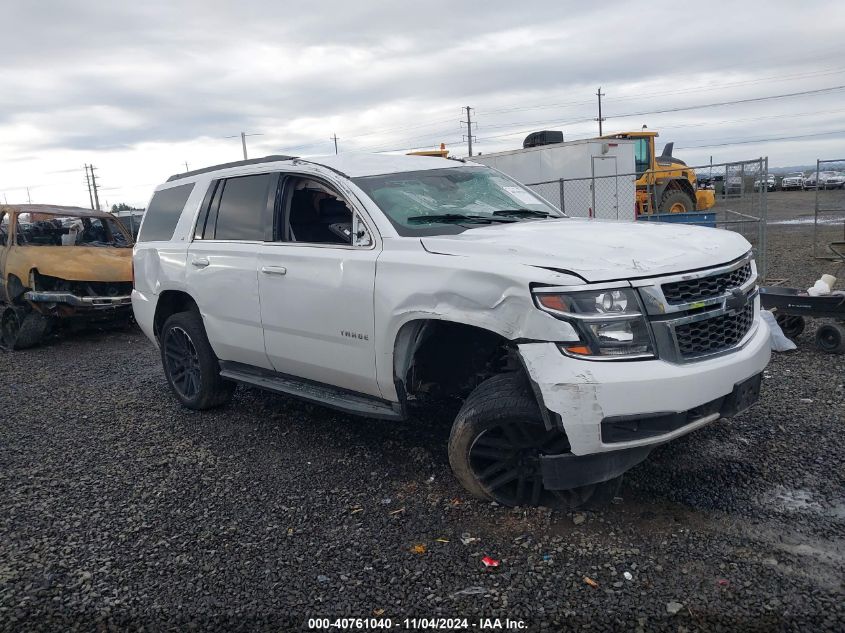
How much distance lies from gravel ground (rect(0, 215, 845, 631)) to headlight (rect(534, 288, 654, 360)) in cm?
93


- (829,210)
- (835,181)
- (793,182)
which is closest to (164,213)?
(829,210)

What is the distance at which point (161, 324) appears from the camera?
19.9ft

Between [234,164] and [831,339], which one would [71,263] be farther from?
[831,339]

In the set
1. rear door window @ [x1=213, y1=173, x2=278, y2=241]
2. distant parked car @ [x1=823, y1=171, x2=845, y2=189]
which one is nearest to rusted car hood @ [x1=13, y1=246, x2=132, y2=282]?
rear door window @ [x1=213, y1=173, x2=278, y2=241]

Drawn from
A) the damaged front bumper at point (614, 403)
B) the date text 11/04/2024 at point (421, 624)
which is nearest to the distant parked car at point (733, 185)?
the damaged front bumper at point (614, 403)

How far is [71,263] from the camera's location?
31.5ft

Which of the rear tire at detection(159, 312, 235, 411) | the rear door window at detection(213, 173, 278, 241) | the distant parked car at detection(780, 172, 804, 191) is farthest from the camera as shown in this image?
the distant parked car at detection(780, 172, 804, 191)

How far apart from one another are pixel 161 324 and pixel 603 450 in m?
4.26

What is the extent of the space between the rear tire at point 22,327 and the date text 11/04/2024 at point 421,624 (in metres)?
8.15

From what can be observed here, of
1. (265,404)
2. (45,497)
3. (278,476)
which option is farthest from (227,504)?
(265,404)

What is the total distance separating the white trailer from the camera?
1655 cm

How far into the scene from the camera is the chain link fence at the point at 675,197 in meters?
11.9

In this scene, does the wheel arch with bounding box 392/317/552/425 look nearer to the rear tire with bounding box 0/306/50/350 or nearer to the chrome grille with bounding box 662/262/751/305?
the chrome grille with bounding box 662/262/751/305

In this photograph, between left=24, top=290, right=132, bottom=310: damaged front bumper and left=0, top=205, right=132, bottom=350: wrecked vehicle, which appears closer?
left=24, top=290, right=132, bottom=310: damaged front bumper
